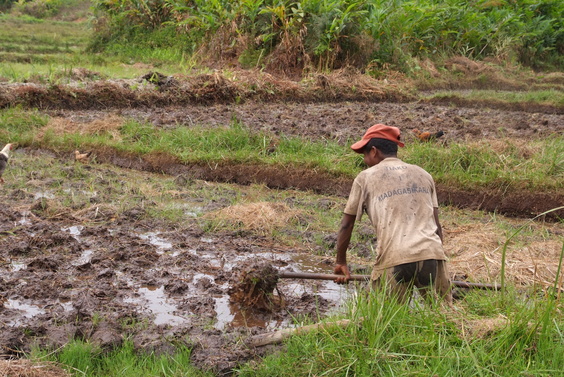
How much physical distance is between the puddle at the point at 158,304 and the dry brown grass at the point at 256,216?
1382 millimetres

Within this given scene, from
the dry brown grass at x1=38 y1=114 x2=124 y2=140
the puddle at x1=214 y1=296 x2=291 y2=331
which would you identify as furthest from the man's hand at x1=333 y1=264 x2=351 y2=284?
the dry brown grass at x1=38 y1=114 x2=124 y2=140

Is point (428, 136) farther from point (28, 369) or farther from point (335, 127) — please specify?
point (28, 369)

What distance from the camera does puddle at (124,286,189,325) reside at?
3.77 metres

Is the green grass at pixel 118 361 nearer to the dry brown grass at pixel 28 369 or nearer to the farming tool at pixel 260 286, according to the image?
the dry brown grass at pixel 28 369

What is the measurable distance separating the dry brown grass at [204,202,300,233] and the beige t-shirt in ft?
6.77

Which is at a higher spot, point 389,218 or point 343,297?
point 389,218

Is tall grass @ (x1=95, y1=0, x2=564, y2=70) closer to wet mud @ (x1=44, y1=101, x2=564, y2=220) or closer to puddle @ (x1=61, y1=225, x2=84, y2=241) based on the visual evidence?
wet mud @ (x1=44, y1=101, x2=564, y2=220)

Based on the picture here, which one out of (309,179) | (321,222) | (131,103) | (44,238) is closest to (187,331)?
(44,238)

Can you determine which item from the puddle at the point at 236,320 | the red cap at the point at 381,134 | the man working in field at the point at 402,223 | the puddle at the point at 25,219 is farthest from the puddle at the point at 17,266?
the red cap at the point at 381,134

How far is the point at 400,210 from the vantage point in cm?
331

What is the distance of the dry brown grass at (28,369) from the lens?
275 centimetres

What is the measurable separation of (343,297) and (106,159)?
15.8ft

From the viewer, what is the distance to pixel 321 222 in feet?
18.6

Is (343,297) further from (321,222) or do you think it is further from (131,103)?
(131,103)
